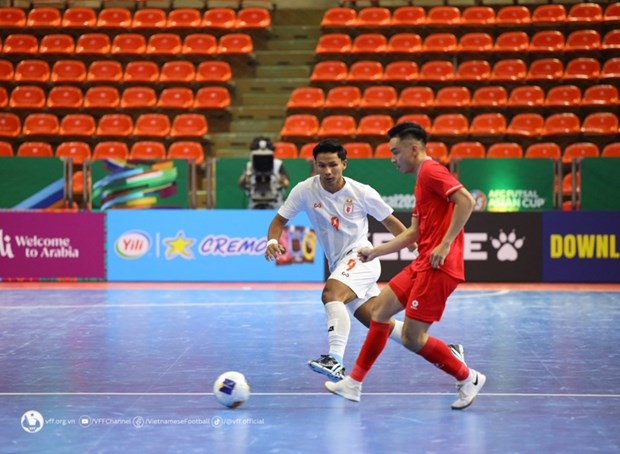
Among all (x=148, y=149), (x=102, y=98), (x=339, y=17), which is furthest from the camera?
(x=339, y=17)

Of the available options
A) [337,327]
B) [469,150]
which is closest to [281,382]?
[337,327]

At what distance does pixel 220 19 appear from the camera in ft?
73.5

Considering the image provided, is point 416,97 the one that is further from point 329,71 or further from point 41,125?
point 41,125

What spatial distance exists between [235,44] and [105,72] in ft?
9.94

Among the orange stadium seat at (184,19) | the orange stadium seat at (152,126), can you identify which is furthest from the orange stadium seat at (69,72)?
the orange stadium seat at (152,126)

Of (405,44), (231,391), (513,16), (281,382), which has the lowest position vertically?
(281,382)

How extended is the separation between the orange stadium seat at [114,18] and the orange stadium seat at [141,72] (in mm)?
1601

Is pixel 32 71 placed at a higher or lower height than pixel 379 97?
higher

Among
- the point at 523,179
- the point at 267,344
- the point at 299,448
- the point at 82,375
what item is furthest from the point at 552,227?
the point at 299,448

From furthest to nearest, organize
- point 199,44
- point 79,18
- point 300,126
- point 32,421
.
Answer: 1. point 79,18
2. point 199,44
3. point 300,126
4. point 32,421

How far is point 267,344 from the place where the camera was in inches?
376

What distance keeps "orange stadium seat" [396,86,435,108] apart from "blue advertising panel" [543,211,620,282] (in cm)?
501

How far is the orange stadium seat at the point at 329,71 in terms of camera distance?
67.3ft

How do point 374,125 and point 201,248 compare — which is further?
point 374,125
